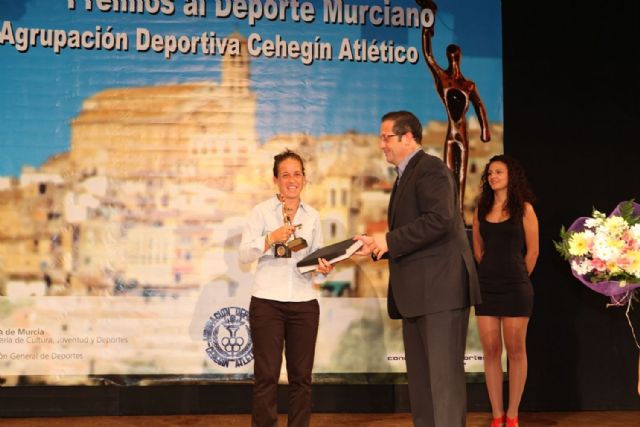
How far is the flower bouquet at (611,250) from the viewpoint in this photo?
278cm

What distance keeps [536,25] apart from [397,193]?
2816mm

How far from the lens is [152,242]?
4977 millimetres

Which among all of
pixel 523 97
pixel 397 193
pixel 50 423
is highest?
pixel 523 97

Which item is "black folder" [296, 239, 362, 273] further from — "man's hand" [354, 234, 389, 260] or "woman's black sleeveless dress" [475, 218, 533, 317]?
"woman's black sleeveless dress" [475, 218, 533, 317]

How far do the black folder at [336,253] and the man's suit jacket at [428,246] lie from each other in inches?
7.0

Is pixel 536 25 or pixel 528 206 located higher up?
pixel 536 25

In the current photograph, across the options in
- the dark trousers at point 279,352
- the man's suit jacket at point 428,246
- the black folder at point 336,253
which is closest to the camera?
the man's suit jacket at point 428,246

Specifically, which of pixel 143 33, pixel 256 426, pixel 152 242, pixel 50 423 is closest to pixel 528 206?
pixel 256 426

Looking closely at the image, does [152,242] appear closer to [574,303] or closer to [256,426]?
[256,426]

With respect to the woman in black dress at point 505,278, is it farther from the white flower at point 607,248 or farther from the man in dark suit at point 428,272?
the white flower at point 607,248

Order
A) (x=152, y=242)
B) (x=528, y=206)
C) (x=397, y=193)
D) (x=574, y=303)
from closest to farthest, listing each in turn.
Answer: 1. (x=397, y=193)
2. (x=528, y=206)
3. (x=152, y=242)
4. (x=574, y=303)

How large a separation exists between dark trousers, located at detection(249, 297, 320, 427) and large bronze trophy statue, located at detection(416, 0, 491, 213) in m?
1.82

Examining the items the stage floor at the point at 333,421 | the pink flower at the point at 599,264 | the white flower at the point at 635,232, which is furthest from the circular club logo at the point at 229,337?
the white flower at the point at 635,232

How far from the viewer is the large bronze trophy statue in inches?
205
